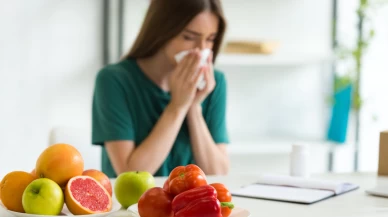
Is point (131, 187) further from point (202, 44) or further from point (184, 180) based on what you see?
point (202, 44)

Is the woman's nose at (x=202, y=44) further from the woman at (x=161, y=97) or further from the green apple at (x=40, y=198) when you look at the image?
the green apple at (x=40, y=198)

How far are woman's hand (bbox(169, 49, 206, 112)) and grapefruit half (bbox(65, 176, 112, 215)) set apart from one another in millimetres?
907

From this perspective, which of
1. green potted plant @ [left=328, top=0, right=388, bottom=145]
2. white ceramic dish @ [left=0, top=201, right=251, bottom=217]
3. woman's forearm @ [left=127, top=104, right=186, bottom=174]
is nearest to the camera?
white ceramic dish @ [left=0, top=201, right=251, bottom=217]

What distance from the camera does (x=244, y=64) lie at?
312 centimetres

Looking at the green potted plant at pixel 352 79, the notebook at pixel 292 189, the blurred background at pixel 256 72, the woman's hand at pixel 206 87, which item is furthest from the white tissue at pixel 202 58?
the green potted plant at pixel 352 79

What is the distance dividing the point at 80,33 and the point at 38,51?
0.22 m

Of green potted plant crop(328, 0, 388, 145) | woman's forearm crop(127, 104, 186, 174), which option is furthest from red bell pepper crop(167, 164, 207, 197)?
green potted plant crop(328, 0, 388, 145)

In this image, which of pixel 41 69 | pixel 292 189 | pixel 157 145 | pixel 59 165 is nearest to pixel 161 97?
pixel 157 145

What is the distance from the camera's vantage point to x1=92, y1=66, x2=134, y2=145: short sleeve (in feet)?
7.10

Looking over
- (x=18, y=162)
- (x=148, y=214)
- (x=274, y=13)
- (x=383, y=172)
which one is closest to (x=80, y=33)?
(x=18, y=162)

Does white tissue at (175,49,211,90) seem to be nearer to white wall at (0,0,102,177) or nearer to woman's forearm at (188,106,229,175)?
woman's forearm at (188,106,229,175)

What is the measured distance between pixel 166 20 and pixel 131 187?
93 centimetres

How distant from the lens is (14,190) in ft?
4.14

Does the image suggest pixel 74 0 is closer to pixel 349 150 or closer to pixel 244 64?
pixel 244 64
